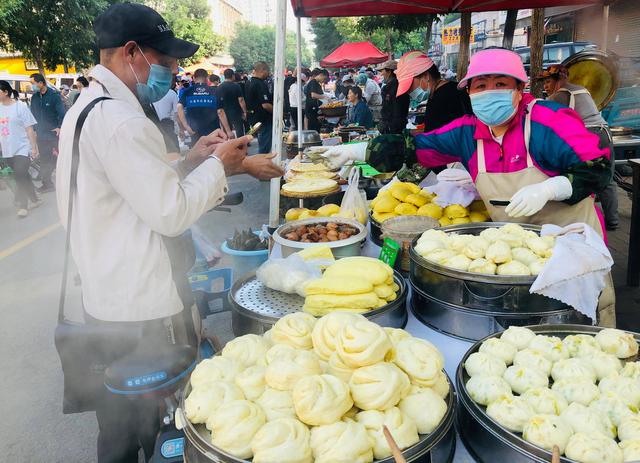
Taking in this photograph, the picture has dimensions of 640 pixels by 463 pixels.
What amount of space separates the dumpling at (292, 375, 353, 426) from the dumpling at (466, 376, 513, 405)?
42cm

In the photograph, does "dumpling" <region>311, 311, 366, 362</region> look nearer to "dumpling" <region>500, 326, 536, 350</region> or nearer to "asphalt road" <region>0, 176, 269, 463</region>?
"dumpling" <region>500, 326, 536, 350</region>

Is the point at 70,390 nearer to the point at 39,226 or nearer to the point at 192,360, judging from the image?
the point at 192,360

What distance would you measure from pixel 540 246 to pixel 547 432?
3.20 ft

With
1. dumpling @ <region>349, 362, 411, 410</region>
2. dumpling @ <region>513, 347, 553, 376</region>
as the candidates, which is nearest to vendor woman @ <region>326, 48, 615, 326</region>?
dumpling @ <region>513, 347, 553, 376</region>

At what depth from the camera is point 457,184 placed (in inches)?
114

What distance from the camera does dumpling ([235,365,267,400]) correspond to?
1.24 meters

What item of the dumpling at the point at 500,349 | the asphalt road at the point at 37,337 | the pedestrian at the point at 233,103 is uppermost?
the pedestrian at the point at 233,103

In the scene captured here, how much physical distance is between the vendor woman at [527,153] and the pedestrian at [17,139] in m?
8.21

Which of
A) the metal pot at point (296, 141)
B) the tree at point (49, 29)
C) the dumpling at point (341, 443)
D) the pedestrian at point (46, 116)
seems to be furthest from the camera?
the tree at point (49, 29)

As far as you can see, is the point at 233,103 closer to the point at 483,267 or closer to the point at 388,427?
the point at 483,267

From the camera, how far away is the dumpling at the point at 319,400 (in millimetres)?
1080

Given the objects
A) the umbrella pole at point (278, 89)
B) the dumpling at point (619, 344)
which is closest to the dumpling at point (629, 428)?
the dumpling at point (619, 344)

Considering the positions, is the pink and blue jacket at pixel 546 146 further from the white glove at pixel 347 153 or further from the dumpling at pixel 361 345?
the dumpling at pixel 361 345

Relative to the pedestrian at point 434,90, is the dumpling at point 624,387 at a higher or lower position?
lower
